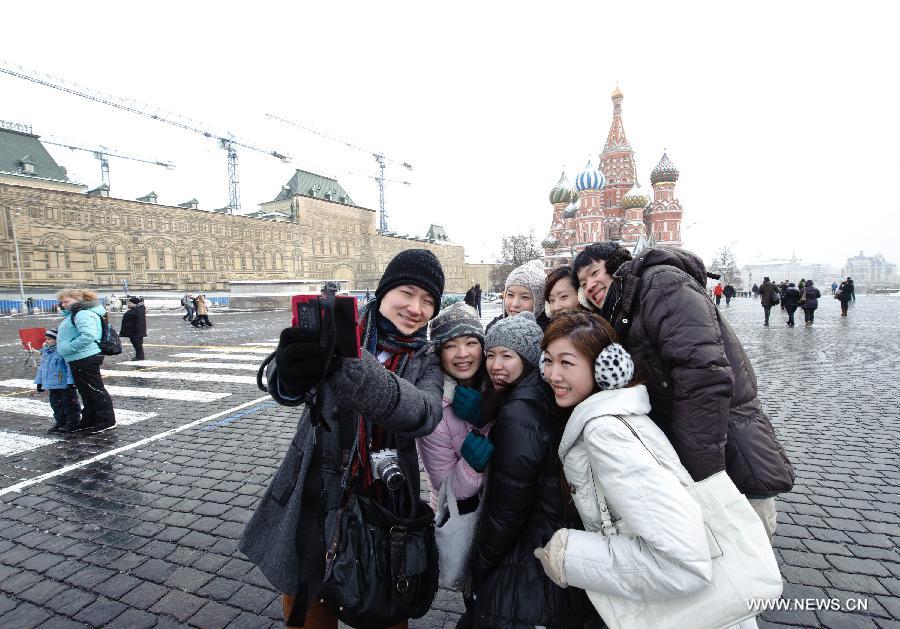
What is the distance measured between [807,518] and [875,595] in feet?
2.94

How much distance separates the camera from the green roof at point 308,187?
5847 cm

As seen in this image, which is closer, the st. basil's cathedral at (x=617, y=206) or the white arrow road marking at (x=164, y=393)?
the white arrow road marking at (x=164, y=393)

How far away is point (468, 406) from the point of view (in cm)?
204

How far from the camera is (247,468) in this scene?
471 cm

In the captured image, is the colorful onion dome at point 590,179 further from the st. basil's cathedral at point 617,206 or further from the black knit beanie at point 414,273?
the black knit beanie at point 414,273

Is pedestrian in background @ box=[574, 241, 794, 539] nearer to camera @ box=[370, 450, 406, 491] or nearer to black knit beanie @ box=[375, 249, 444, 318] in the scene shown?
black knit beanie @ box=[375, 249, 444, 318]

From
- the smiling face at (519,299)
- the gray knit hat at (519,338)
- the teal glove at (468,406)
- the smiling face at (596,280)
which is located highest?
the smiling face at (596,280)

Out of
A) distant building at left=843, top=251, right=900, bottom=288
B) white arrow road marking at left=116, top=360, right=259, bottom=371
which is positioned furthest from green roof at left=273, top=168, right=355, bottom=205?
distant building at left=843, top=251, right=900, bottom=288

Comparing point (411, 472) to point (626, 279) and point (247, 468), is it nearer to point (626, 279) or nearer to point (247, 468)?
point (626, 279)

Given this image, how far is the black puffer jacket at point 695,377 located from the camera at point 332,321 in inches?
47.9

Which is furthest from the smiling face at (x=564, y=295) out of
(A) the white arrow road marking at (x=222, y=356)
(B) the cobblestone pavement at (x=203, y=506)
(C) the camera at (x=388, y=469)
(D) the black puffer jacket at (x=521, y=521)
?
(A) the white arrow road marking at (x=222, y=356)

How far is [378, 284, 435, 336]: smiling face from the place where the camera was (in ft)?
6.00

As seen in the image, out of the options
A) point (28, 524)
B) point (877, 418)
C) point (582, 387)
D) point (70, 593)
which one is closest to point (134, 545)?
point (70, 593)

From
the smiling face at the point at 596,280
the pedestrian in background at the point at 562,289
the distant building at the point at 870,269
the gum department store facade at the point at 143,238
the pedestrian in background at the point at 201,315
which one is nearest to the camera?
the smiling face at the point at 596,280
